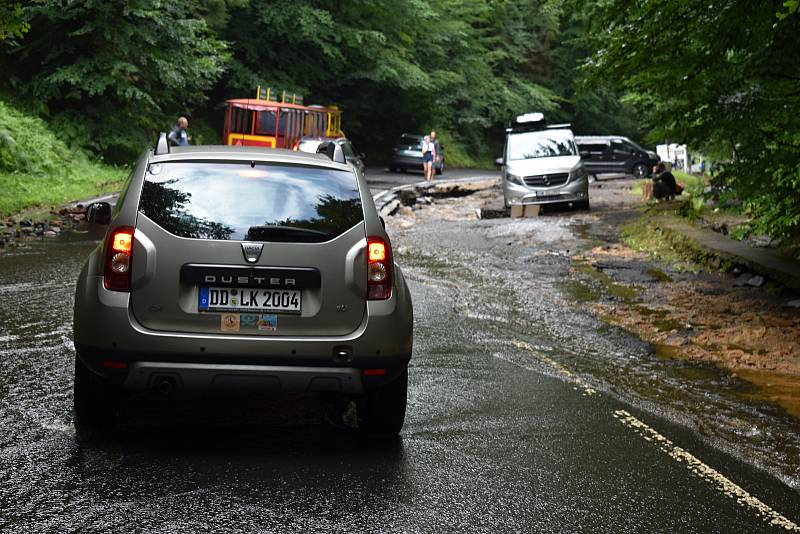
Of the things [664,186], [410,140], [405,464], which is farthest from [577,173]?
[410,140]

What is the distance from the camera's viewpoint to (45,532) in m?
4.67

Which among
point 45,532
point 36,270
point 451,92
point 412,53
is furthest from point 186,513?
point 451,92

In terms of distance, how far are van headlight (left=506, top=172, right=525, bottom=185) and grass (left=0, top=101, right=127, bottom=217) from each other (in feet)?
30.9

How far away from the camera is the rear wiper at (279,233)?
19.8ft

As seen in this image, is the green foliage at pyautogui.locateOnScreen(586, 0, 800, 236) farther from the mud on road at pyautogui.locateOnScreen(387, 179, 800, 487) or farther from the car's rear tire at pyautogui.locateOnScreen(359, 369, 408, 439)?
the car's rear tire at pyautogui.locateOnScreen(359, 369, 408, 439)

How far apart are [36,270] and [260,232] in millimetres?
8281

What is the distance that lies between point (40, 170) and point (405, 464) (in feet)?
67.7

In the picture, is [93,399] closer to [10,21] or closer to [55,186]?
[10,21]

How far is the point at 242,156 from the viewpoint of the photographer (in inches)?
254

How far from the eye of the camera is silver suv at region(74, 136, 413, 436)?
5.86 meters

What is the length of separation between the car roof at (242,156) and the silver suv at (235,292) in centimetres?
3

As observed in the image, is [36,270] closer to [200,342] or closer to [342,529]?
[200,342]

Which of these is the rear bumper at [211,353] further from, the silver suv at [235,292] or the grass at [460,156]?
the grass at [460,156]

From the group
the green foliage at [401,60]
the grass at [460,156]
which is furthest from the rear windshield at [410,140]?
the grass at [460,156]
